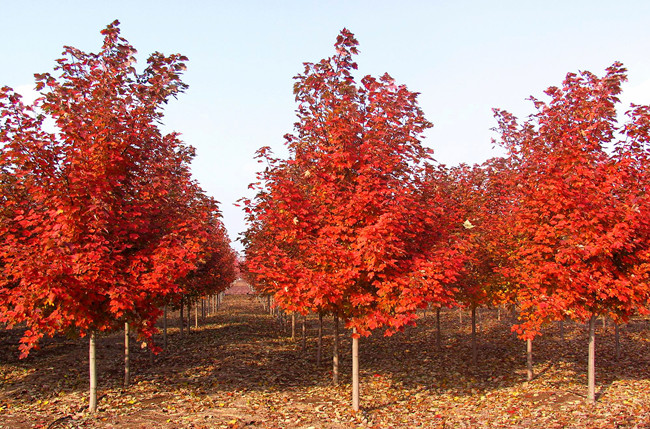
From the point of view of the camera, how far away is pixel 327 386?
12.2 metres

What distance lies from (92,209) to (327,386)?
26.4ft

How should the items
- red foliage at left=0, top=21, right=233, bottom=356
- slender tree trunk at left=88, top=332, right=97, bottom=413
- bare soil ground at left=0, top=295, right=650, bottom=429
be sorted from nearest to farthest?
red foliage at left=0, top=21, right=233, bottom=356
bare soil ground at left=0, top=295, right=650, bottom=429
slender tree trunk at left=88, top=332, right=97, bottom=413

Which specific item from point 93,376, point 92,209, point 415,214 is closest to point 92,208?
point 92,209

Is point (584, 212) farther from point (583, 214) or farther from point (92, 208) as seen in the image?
point (92, 208)

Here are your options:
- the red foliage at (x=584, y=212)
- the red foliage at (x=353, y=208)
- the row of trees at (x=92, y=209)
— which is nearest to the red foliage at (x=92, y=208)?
the row of trees at (x=92, y=209)

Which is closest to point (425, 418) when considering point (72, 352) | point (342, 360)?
point (342, 360)

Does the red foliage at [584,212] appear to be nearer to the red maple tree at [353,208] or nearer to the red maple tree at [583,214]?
the red maple tree at [583,214]

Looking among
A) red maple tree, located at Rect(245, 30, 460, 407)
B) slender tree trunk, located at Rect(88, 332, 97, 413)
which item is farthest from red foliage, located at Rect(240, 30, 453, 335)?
slender tree trunk, located at Rect(88, 332, 97, 413)

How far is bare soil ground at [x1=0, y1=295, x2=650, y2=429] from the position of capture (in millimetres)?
9031

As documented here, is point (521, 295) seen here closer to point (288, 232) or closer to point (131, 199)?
point (288, 232)

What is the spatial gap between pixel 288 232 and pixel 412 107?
3855mm

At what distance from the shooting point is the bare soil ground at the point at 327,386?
9031 mm

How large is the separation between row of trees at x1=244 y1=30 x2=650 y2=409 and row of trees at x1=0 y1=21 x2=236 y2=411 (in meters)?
2.23

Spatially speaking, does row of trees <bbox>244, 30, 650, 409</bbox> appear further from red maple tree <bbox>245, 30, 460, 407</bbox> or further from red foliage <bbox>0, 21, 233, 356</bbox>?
red foliage <bbox>0, 21, 233, 356</bbox>
